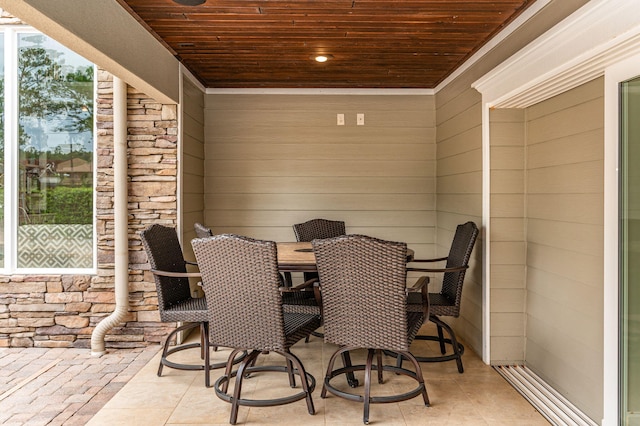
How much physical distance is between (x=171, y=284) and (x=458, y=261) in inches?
81.8

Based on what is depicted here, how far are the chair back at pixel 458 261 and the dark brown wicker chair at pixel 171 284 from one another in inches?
67.5

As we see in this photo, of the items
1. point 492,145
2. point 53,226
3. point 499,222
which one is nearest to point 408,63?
point 492,145

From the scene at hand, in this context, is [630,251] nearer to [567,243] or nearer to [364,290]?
[567,243]

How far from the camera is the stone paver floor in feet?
9.80

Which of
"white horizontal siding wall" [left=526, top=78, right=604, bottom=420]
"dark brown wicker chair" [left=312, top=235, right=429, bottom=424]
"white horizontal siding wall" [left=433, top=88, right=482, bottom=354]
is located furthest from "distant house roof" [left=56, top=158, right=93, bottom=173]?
"white horizontal siding wall" [left=526, top=78, right=604, bottom=420]

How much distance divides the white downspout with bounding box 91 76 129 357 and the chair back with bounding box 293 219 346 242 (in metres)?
1.62

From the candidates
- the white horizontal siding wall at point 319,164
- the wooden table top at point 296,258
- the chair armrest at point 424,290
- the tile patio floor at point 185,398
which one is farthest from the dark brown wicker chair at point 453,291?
the white horizontal siding wall at point 319,164

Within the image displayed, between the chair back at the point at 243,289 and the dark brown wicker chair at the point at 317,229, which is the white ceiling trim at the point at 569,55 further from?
the dark brown wicker chair at the point at 317,229

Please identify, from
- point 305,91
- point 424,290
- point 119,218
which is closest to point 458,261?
point 424,290

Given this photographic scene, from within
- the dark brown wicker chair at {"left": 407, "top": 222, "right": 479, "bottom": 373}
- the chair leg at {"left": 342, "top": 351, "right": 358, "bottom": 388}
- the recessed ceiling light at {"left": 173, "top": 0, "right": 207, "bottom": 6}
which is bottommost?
the chair leg at {"left": 342, "top": 351, "right": 358, "bottom": 388}

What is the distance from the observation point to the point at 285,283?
466cm

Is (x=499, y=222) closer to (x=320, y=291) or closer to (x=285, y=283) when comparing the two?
(x=320, y=291)

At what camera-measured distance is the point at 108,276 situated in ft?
13.9

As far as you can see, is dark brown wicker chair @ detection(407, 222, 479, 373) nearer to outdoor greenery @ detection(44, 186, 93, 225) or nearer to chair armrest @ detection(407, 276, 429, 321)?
chair armrest @ detection(407, 276, 429, 321)
